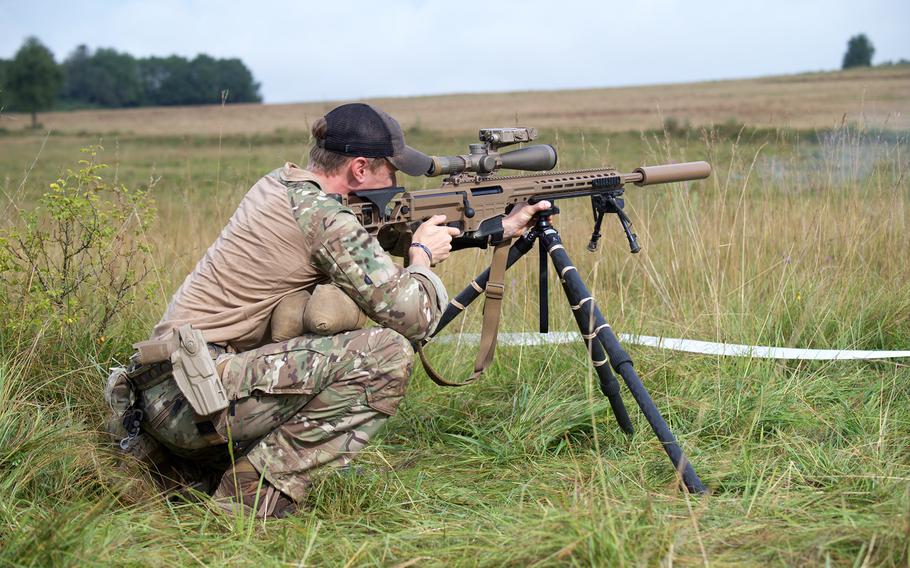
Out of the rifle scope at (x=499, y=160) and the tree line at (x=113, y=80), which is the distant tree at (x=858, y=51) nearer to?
the tree line at (x=113, y=80)

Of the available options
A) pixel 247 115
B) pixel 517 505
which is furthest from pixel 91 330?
pixel 247 115

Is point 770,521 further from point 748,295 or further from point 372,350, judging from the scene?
point 748,295

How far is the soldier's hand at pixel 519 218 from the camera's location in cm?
390

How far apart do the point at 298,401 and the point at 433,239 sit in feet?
→ 2.88

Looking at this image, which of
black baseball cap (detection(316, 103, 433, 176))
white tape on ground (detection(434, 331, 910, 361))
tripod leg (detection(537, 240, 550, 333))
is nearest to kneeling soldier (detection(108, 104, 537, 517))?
black baseball cap (detection(316, 103, 433, 176))

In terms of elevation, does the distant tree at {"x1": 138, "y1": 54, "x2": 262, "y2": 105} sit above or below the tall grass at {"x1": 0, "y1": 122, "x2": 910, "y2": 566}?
above

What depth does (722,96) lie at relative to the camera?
160ft

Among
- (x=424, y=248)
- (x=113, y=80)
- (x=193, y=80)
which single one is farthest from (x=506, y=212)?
(x=113, y=80)

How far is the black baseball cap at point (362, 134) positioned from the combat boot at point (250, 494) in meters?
1.30

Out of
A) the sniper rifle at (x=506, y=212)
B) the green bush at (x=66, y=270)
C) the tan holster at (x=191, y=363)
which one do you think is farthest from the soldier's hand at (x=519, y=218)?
the green bush at (x=66, y=270)

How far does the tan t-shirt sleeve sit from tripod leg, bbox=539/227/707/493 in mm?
600

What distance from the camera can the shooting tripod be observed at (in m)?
3.44

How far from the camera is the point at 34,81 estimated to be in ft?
268

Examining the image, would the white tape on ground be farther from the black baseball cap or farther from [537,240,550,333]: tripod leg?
the black baseball cap
